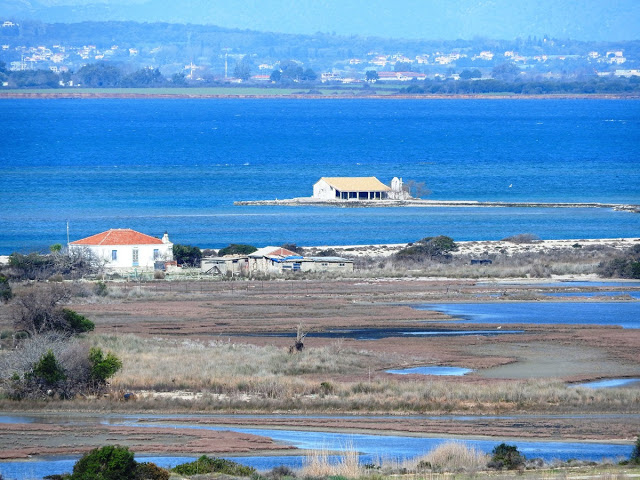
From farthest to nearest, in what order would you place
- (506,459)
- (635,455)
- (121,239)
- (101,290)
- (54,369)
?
(121,239) < (101,290) < (54,369) < (635,455) < (506,459)

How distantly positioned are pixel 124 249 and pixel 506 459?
31.6 metres

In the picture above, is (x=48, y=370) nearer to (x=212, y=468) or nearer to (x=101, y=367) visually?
(x=101, y=367)

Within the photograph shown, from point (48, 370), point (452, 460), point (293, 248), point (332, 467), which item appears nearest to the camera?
point (332, 467)

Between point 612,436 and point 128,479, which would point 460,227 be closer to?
point 612,436

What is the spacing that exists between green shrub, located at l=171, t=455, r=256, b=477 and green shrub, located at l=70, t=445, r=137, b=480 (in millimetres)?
1438

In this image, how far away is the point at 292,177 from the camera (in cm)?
9825

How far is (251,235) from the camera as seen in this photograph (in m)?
62.9

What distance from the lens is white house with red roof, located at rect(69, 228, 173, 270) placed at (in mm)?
47469

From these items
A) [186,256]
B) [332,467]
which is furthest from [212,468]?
[186,256]

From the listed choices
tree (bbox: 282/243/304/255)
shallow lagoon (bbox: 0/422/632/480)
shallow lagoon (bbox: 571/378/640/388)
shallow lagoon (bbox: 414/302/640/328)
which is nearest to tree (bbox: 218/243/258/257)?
tree (bbox: 282/243/304/255)

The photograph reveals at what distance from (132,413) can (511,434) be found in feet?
24.3

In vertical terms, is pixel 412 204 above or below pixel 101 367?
above

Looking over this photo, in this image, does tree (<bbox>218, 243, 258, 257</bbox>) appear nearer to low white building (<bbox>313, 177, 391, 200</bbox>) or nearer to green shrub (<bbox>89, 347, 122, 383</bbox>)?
green shrub (<bbox>89, 347, 122, 383</bbox>)

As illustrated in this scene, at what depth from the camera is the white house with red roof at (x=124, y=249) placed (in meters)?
47.5
